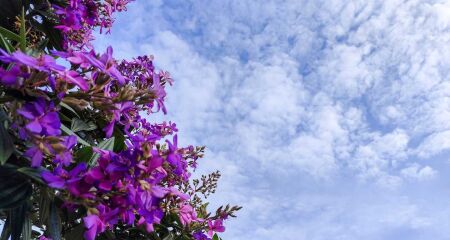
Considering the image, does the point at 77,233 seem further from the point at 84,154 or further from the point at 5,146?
the point at 5,146

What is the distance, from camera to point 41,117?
1.32 meters

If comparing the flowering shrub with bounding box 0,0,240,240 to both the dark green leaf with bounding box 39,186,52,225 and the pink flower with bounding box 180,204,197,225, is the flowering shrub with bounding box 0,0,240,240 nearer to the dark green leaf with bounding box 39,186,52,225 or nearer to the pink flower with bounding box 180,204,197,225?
the dark green leaf with bounding box 39,186,52,225

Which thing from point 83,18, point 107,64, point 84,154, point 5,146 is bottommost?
point 5,146

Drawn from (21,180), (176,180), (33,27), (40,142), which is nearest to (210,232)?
(176,180)

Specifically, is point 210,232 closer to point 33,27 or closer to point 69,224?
point 69,224

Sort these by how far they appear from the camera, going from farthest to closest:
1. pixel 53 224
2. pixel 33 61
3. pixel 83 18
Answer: pixel 83 18
pixel 53 224
pixel 33 61

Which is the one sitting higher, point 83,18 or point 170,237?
point 83,18

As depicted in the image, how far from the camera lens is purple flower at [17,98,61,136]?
1288mm

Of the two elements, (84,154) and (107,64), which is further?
(84,154)

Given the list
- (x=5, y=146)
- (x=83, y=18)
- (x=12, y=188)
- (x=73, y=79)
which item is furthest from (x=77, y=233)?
(x=83, y=18)

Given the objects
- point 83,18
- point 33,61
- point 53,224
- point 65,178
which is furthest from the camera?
point 83,18

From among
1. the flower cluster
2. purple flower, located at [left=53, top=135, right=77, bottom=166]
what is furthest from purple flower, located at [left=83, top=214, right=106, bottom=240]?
the flower cluster

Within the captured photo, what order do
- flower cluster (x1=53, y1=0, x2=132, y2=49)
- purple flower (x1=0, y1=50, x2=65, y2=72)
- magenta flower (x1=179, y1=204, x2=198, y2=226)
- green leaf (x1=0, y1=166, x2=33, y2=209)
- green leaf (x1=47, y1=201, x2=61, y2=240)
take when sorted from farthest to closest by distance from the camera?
flower cluster (x1=53, y1=0, x2=132, y2=49) → magenta flower (x1=179, y1=204, x2=198, y2=226) → green leaf (x1=47, y1=201, x2=61, y2=240) → green leaf (x1=0, y1=166, x2=33, y2=209) → purple flower (x1=0, y1=50, x2=65, y2=72)

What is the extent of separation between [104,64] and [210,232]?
1.17 m
